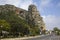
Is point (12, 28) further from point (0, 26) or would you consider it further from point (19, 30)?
point (0, 26)

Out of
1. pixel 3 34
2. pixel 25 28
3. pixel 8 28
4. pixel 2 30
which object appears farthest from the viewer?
pixel 25 28

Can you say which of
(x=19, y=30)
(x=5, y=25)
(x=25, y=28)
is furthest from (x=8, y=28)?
(x=25, y=28)

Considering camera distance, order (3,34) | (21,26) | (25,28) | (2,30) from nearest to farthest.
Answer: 1. (3,34)
2. (2,30)
3. (21,26)
4. (25,28)

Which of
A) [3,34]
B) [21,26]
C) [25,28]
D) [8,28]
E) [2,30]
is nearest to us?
[3,34]

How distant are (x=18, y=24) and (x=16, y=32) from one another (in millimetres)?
7360

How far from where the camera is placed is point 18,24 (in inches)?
5763

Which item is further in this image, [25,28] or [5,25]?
[25,28]

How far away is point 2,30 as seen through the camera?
13138 centimetres

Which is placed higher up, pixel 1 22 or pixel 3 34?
pixel 1 22

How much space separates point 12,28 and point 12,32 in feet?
11.4

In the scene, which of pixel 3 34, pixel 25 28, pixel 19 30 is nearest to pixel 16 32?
pixel 19 30

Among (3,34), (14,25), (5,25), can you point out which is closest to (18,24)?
(14,25)

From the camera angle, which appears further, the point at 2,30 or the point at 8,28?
the point at 8,28

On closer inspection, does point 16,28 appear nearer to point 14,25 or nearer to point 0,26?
point 14,25
